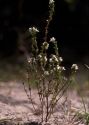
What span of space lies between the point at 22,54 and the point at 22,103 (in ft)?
7.32

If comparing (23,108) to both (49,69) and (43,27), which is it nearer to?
(49,69)

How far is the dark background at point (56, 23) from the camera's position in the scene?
6.87m

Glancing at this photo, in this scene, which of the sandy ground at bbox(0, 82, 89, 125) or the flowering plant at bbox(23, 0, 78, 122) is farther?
the sandy ground at bbox(0, 82, 89, 125)

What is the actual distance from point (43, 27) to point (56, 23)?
0.51 m

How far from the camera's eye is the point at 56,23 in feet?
23.7

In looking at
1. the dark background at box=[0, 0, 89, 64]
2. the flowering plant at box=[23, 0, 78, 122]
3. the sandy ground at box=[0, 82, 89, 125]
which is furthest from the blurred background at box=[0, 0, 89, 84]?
the flowering plant at box=[23, 0, 78, 122]

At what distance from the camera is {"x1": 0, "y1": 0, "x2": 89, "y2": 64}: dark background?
22.5 ft

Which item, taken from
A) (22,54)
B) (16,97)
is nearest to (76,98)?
(16,97)

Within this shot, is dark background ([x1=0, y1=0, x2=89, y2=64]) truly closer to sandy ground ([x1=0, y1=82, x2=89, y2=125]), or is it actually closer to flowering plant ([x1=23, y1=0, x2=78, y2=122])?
sandy ground ([x1=0, y1=82, x2=89, y2=125])

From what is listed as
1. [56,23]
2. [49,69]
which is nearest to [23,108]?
[49,69]

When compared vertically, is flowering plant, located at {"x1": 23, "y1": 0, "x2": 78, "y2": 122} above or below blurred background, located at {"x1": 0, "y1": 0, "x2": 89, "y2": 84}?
below

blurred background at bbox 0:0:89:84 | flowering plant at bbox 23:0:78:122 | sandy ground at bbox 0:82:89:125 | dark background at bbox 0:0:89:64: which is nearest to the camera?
flowering plant at bbox 23:0:78:122

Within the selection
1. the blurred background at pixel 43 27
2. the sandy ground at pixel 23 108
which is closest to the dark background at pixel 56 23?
the blurred background at pixel 43 27

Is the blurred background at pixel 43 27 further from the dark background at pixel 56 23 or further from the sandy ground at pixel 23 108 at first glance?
the sandy ground at pixel 23 108
